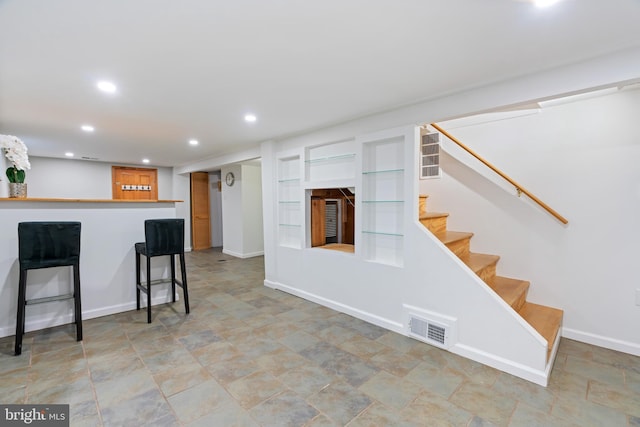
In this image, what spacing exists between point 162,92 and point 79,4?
3.79 ft

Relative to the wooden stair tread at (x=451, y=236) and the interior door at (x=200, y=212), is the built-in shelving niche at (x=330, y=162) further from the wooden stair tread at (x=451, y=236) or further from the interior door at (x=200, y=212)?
the interior door at (x=200, y=212)

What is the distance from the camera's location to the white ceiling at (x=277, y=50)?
1.42m

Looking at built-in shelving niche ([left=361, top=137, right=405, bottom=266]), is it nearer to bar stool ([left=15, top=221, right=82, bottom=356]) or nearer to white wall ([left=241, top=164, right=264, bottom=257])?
bar stool ([left=15, top=221, right=82, bottom=356])

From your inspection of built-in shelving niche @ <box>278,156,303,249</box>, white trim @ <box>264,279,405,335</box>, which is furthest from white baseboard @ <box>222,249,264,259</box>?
built-in shelving niche @ <box>278,156,303,249</box>

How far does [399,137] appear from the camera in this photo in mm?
2943

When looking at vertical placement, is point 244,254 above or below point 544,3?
below

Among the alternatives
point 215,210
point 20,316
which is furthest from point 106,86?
point 215,210

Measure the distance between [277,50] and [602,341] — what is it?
365 centimetres

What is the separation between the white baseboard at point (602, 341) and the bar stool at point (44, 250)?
4.64 metres

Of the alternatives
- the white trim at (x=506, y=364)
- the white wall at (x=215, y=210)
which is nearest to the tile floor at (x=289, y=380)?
the white trim at (x=506, y=364)

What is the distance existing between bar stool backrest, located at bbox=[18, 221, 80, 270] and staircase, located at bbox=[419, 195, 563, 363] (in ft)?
Result: 10.8

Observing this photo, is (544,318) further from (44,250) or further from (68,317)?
(68,317)

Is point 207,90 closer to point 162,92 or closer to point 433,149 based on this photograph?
point 162,92

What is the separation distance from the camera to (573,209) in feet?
9.10
